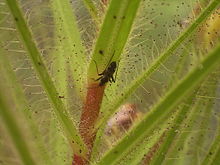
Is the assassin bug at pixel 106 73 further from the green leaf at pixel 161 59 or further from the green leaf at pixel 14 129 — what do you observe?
the green leaf at pixel 14 129

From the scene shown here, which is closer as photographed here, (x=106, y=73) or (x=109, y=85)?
(x=106, y=73)

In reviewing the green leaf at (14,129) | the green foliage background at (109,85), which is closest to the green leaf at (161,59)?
the green foliage background at (109,85)

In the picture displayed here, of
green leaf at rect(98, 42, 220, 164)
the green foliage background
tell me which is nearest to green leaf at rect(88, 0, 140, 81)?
the green foliage background

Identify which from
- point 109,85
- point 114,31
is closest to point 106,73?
point 114,31

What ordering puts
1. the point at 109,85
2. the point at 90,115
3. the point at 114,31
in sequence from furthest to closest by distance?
1. the point at 109,85
2. the point at 90,115
3. the point at 114,31

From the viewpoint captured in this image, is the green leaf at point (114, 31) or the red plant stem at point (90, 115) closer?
the green leaf at point (114, 31)

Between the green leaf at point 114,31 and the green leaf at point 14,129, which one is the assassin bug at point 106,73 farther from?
the green leaf at point 14,129

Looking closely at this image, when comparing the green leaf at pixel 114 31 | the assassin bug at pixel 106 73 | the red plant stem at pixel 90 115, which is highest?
the green leaf at pixel 114 31

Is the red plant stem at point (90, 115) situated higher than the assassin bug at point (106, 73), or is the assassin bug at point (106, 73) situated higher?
the assassin bug at point (106, 73)

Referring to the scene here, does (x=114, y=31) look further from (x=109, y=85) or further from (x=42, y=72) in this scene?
(x=109, y=85)

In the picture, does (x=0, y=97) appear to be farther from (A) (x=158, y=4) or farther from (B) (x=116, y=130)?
(A) (x=158, y=4)
